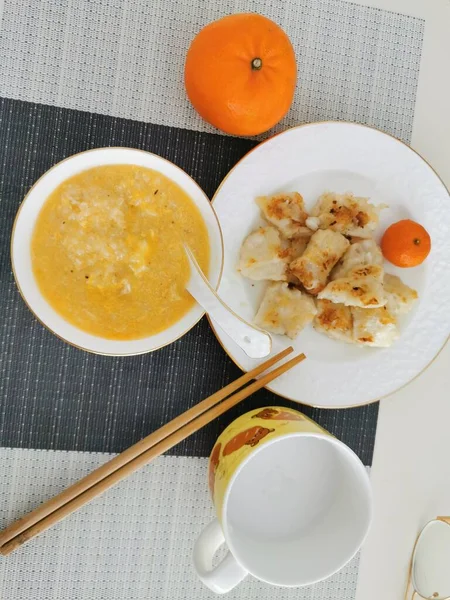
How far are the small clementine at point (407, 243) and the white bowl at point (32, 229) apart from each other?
377 mm

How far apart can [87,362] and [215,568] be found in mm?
445

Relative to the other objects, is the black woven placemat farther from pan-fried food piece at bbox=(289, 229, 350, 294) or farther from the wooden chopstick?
pan-fried food piece at bbox=(289, 229, 350, 294)

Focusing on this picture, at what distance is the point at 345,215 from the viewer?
119 centimetres

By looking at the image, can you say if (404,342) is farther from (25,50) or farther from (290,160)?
(25,50)

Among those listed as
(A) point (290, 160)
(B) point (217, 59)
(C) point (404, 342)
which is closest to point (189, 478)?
(C) point (404, 342)

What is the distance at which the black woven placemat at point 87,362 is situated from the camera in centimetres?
117

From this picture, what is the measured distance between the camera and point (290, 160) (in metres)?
1.18

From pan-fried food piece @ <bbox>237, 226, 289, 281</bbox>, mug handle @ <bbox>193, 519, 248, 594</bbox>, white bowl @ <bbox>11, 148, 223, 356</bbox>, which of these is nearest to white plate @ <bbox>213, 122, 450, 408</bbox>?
pan-fried food piece @ <bbox>237, 226, 289, 281</bbox>

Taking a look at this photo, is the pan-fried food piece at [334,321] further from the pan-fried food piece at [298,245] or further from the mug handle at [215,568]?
the mug handle at [215,568]

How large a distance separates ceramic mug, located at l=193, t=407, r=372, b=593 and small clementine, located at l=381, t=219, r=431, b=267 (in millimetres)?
372

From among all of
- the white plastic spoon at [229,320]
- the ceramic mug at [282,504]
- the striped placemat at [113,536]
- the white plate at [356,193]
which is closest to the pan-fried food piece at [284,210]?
the white plate at [356,193]

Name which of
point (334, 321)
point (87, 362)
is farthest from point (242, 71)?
point (87, 362)

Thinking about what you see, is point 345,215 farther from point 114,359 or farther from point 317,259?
point 114,359

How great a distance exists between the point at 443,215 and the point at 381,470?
1.80 ft
